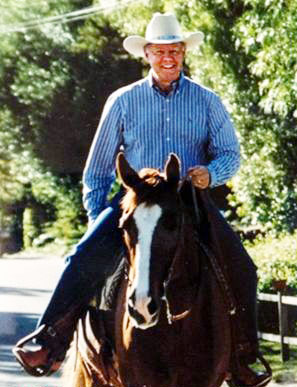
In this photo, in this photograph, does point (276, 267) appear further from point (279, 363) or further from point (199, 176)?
point (199, 176)

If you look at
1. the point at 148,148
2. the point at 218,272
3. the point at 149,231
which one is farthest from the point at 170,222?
the point at 148,148

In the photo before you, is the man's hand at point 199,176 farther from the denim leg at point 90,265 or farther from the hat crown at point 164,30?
the hat crown at point 164,30

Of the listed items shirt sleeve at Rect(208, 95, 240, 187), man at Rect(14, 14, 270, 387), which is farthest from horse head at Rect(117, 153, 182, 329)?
shirt sleeve at Rect(208, 95, 240, 187)

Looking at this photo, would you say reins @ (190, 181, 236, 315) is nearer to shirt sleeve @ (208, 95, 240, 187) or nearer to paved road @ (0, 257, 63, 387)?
shirt sleeve @ (208, 95, 240, 187)

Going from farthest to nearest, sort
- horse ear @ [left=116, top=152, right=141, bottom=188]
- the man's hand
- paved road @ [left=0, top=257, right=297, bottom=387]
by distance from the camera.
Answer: paved road @ [left=0, top=257, right=297, bottom=387]
the man's hand
horse ear @ [left=116, top=152, right=141, bottom=188]

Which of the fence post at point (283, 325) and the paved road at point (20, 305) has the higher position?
the fence post at point (283, 325)

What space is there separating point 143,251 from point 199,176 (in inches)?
33.3

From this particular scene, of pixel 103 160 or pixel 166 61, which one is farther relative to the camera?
pixel 103 160

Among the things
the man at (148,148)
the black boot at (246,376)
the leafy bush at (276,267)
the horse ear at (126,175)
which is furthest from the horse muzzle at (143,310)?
the leafy bush at (276,267)

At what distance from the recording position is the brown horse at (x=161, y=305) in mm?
7719

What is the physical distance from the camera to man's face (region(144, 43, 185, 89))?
8.95 m

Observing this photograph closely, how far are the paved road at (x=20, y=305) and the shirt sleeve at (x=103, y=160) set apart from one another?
618cm

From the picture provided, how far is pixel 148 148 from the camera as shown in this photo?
891cm

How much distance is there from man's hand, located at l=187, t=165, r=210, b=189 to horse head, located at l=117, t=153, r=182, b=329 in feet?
0.84
